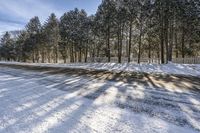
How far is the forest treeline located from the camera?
2886 cm

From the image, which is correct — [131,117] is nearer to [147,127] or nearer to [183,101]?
[147,127]

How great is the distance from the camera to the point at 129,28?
1524 inches

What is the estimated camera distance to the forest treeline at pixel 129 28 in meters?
28.9

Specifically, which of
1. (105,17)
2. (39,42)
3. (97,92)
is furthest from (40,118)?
(39,42)

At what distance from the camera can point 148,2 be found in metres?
31.1

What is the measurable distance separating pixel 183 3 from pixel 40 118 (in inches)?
1088

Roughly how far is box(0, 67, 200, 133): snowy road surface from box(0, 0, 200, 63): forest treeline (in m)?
20.8

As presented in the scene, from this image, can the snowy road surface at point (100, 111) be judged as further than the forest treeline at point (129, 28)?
No

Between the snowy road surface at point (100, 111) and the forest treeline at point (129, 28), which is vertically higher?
the forest treeline at point (129, 28)

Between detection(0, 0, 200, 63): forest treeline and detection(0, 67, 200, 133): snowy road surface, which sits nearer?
detection(0, 67, 200, 133): snowy road surface

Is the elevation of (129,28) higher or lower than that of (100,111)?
higher

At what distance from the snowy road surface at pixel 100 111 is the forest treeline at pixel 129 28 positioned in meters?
20.8

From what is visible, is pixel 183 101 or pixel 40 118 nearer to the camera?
pixel 40 118

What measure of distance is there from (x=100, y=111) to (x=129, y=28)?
34493mm
